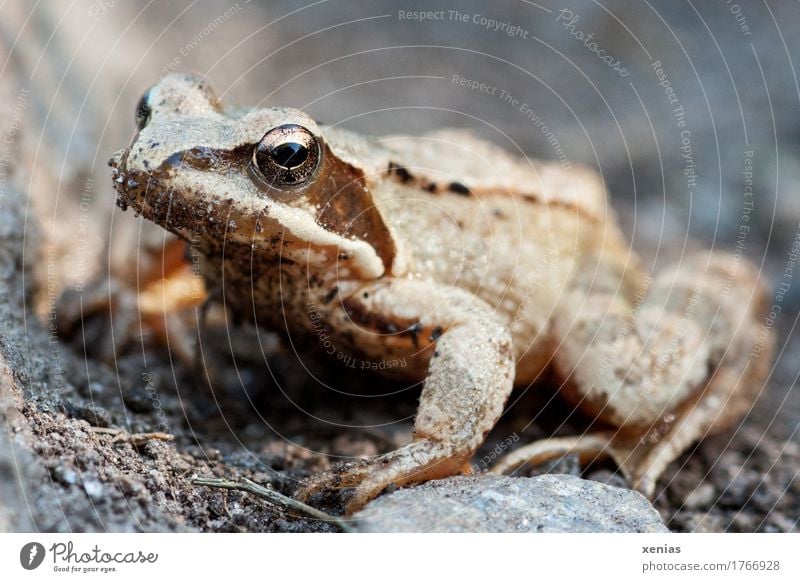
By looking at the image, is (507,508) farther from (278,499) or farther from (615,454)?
(615,454)

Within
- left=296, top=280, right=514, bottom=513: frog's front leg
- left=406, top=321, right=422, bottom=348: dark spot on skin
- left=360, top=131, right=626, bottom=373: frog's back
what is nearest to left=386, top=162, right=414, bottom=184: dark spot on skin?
left=360, top=131, right=626, bottom=373: frog's back

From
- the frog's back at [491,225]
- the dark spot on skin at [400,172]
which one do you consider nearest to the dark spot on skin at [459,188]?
the frog's back at [491,225]

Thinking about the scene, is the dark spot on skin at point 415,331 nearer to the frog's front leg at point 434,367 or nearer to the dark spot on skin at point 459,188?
the frog's front leg at point 434,367

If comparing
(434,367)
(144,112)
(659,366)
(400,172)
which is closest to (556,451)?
(659,366)

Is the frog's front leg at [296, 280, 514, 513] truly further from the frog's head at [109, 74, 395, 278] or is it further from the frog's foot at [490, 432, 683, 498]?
the frog's foot at [490, 432, 683, 498]

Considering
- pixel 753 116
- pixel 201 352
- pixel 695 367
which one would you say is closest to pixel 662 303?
pixel 695 367

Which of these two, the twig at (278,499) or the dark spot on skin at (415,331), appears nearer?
the twig at (278,499)

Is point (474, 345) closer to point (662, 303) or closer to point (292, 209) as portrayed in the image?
point (292, 209)
